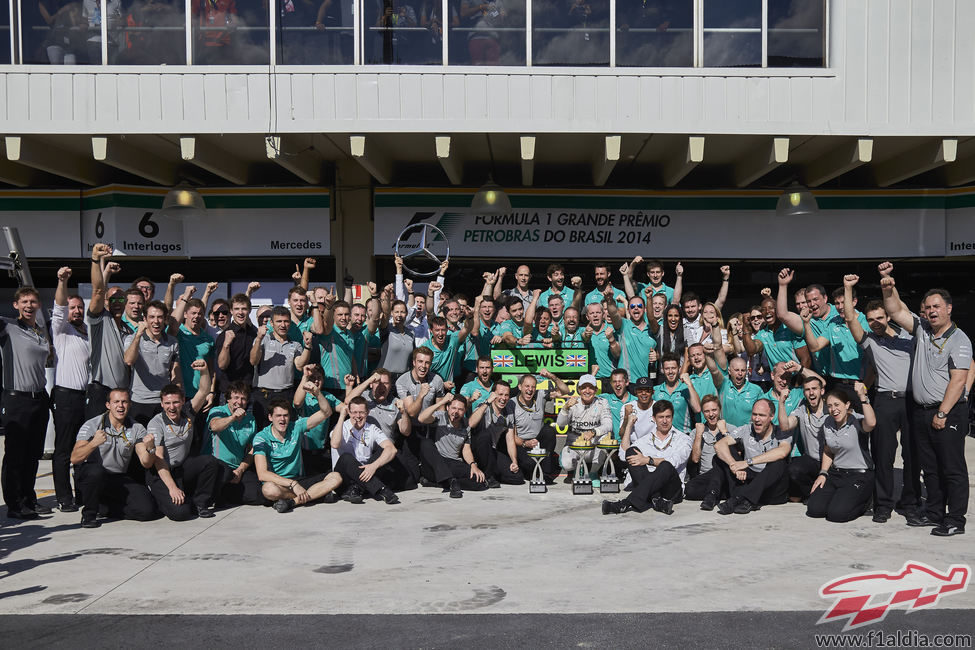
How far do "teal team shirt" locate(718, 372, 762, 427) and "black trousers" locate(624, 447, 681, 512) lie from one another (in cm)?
105

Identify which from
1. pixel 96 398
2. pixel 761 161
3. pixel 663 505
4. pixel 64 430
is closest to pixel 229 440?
pixel 96 398

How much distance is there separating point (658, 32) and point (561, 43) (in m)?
1.18

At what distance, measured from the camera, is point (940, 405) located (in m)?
7.02

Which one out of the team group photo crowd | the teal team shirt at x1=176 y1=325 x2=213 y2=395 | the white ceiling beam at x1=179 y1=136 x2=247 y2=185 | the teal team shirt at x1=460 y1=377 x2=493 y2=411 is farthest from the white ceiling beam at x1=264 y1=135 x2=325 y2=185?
the teal team shirt at x1=460 y1=377 x2=493 y2=411

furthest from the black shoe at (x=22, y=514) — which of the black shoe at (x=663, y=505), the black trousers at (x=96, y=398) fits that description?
the black shoe at (x=663, y=505)

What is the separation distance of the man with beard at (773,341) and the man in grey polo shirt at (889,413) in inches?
55.0

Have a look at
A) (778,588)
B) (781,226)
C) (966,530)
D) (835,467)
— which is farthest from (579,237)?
(778,588)

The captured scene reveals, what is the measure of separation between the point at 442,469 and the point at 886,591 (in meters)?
4.38

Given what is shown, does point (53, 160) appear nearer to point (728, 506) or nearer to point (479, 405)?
point (479, 405)

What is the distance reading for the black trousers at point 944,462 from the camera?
6.93 meters

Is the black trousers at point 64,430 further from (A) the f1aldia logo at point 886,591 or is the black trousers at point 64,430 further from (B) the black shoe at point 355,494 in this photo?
(A) the f1aldia logo at point 886,591

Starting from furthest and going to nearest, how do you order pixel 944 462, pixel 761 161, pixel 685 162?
pixel 761 161, pixel 685 162, pixel 944 462

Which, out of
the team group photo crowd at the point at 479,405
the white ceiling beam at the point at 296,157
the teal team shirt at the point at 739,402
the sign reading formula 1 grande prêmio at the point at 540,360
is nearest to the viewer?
the team group photo crowd at the point at 479,405

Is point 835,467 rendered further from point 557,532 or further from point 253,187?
point 253,187
